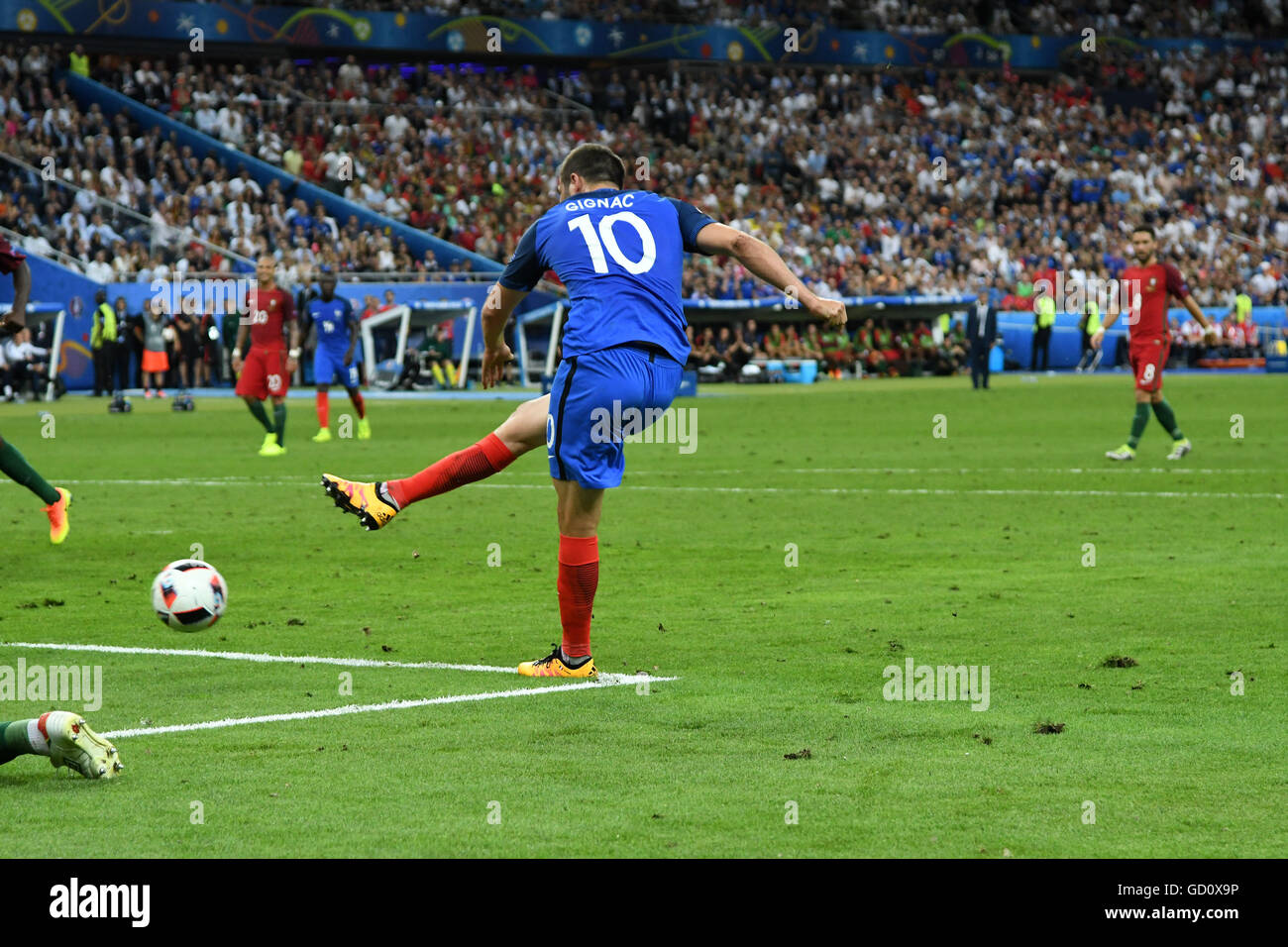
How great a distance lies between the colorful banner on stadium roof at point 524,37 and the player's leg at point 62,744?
4413 cm

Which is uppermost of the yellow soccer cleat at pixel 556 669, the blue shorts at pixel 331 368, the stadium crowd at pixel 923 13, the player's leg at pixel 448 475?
the stadium crowd at pixel 923 13

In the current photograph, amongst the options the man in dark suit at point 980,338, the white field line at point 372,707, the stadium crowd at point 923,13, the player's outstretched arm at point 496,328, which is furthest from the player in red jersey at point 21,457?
the stadium crowd at point 923,13

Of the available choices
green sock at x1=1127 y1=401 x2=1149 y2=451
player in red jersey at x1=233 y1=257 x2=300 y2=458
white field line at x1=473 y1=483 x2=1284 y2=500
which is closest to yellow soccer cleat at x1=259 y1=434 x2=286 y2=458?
player in red jersey at x1=233 y1=257 x2=300 y2=458

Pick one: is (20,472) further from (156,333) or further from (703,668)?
(156,333)

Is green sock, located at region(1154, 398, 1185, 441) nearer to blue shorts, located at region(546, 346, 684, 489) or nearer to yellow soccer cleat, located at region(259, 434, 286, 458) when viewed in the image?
yellow soccer cleat, located at region(259, 434, 286, 458)

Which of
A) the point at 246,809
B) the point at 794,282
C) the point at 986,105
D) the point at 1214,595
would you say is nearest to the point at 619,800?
the point at 246,809

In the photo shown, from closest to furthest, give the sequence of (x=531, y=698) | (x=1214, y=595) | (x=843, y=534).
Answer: (x=531, y=698) < (x=1214, y=595) < (x=843, y=534)

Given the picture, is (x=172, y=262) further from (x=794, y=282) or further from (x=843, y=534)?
(x=794, y=282)

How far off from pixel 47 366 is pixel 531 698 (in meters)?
33.3

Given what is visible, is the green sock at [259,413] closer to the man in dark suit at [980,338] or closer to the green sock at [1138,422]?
the green sock at [1138,422]

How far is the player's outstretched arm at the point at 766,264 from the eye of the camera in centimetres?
729

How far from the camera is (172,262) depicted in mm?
39531

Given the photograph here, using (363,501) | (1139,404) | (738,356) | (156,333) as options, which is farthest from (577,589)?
(738,356)

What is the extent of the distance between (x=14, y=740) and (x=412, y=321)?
35652 millimetres
